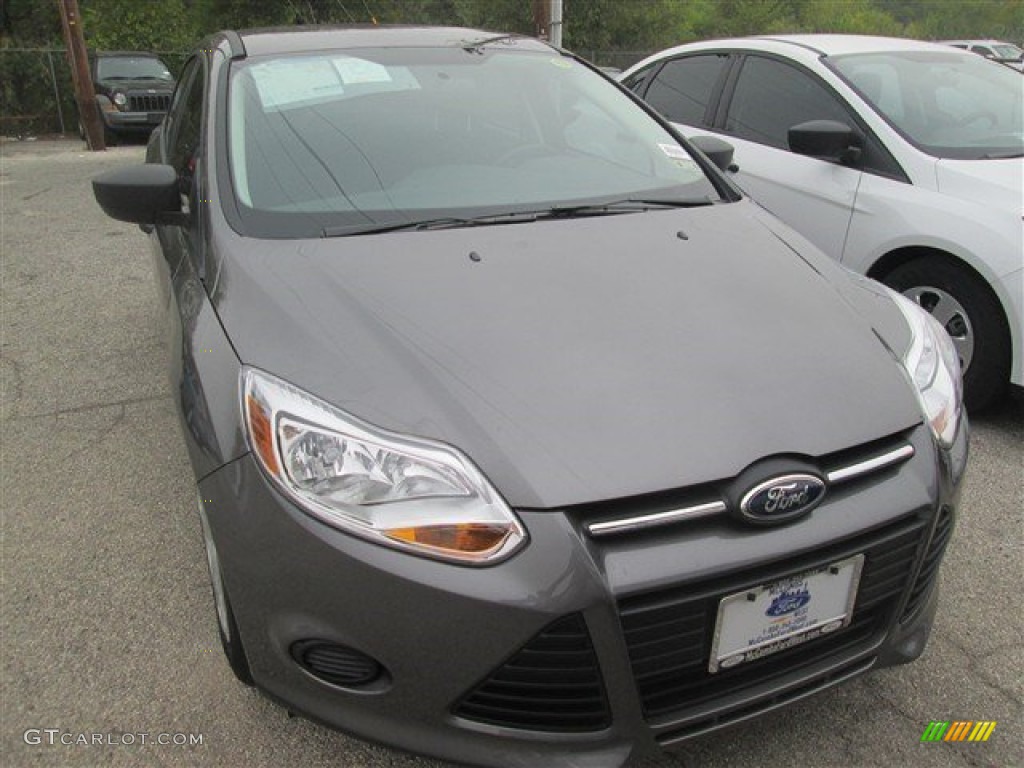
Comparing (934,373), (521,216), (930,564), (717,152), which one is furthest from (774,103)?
(930,564)

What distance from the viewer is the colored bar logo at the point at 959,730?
1.94m

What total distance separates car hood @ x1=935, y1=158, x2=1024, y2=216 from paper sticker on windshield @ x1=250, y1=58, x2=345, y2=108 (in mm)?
2618

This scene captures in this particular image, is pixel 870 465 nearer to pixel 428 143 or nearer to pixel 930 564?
pixel 930 564

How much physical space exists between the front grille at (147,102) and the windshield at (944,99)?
39.9 ft

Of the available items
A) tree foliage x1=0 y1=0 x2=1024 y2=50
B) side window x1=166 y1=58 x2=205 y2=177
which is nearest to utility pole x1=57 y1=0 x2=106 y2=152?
tree foliage x1=0 y1=0 x2=1024 y2=50

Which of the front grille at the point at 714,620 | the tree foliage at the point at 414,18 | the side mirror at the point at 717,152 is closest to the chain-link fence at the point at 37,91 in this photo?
the tree foliage at the point at 414,18

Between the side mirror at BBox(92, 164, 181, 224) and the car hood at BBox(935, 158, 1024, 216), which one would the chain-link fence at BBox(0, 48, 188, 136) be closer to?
the side mirror at BBox(92, 164, 181, 224)

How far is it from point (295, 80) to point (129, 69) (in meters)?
13.8

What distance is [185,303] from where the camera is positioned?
7.29ft

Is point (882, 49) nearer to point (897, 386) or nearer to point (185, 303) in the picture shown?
point (897, 386)

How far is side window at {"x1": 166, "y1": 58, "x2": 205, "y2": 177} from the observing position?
2.70 meters

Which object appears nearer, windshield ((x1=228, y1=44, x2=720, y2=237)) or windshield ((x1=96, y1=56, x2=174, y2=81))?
windshield ((x1=228, y1=44, x2=720, y2=237))

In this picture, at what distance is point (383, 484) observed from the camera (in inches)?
59.9

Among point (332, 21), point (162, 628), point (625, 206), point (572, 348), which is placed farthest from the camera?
point (332, 21)
